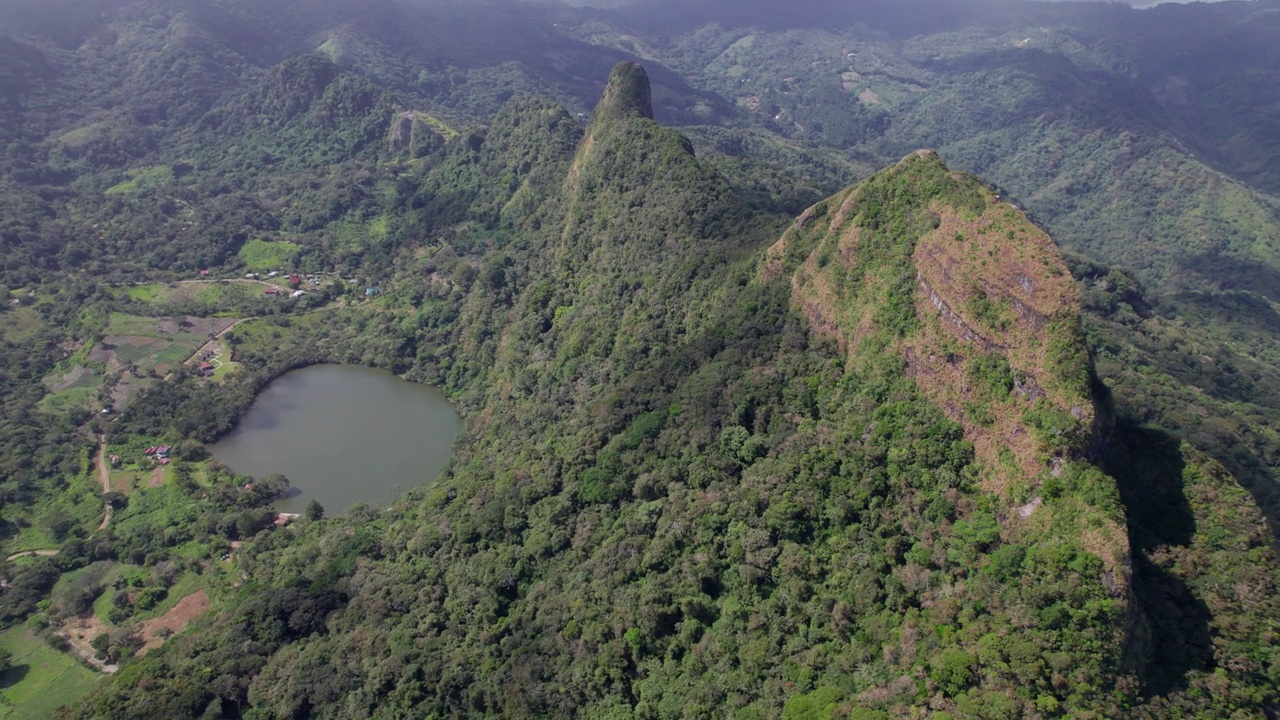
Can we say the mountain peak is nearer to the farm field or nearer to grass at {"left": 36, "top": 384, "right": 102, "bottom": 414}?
the farm field

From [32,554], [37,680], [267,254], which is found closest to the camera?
[37,680]

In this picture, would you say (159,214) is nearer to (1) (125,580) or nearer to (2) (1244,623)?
(1) (125,580)

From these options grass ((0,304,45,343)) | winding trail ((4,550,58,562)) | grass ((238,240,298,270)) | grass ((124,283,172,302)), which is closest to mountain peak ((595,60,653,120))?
grass ((238,240,298,270))

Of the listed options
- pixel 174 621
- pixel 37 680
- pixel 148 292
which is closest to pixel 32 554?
pixel 37 680

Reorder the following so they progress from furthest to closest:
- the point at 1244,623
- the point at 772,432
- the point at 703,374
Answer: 1. the point at 703,374
2. the point at 772,432
3. the point at 1244,623

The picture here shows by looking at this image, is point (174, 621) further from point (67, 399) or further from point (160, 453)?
point (67, 399)

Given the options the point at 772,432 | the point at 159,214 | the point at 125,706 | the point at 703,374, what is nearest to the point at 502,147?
the point at 159,214
